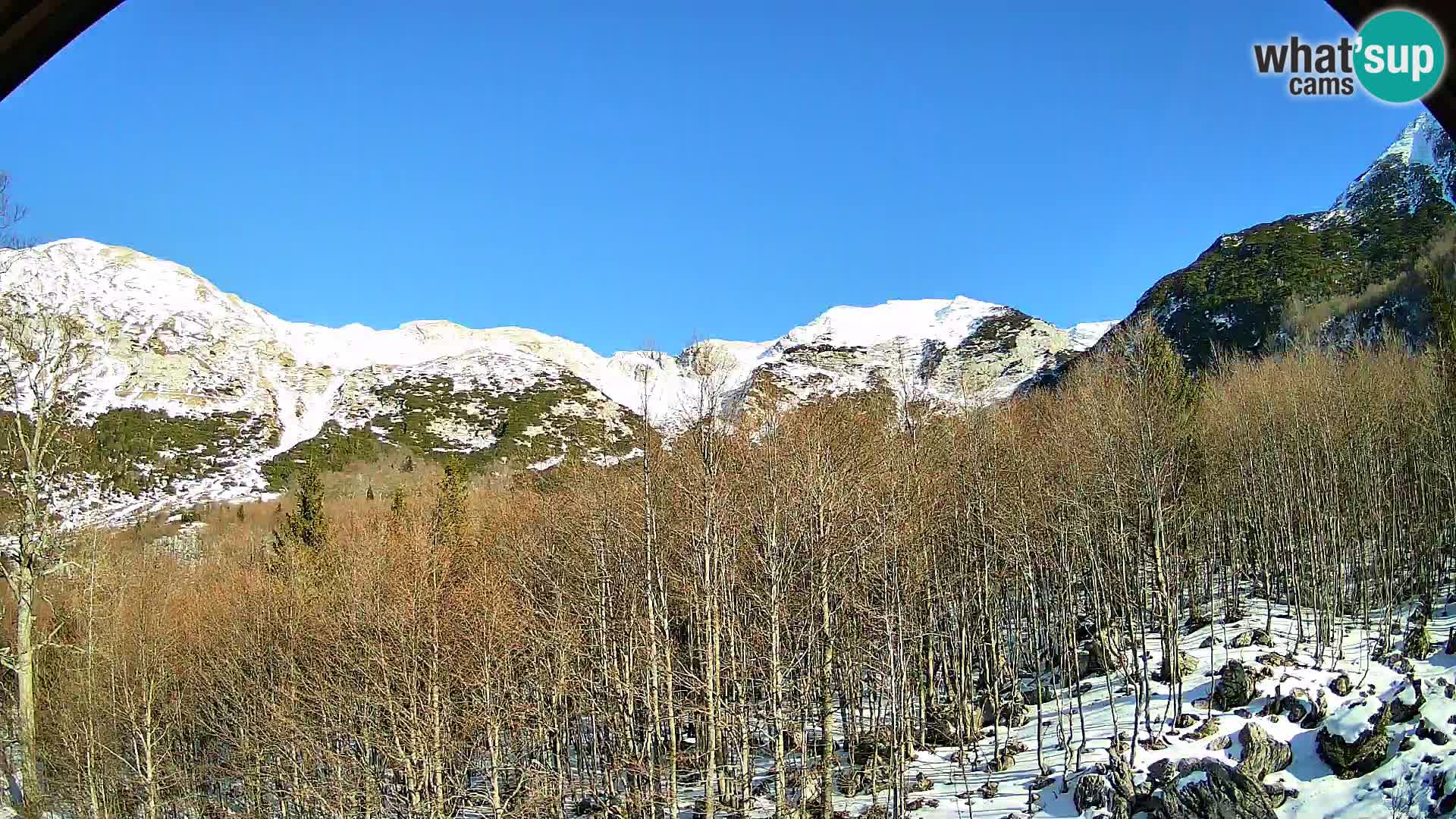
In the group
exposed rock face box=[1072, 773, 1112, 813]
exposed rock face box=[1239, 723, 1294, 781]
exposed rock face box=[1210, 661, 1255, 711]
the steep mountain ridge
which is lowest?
exposed rock face box=[1072, 773, 1112, 813]

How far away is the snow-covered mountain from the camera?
109 meters

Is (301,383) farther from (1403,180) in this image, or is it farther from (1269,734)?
(1403,180)

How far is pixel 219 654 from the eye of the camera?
85.0 feet

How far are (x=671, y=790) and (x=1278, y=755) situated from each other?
44.3 feet

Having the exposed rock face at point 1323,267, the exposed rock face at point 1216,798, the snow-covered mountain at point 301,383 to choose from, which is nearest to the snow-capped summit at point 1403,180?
the exposed rock face at point 1323,267

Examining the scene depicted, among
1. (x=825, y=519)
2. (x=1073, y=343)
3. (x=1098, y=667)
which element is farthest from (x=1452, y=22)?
(x=1073, y=343)

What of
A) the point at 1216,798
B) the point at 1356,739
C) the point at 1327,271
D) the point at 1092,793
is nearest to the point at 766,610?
the point at 1092,793

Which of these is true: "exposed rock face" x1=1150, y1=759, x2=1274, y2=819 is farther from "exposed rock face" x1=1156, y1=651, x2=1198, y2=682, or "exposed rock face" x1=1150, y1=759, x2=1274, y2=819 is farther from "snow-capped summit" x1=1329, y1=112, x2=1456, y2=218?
"snow-capped summit" x1=1329, y1=112, x2=1456, y2=218

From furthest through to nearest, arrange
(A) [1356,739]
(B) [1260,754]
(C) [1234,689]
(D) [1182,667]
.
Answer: (D) [1182,667], (C) [1234,689], (B) [1260,754], (A) [1356,739]

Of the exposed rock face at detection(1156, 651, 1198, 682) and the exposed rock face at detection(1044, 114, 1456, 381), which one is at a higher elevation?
the exposed rock face at detection(1044, 114, 1456, 381)

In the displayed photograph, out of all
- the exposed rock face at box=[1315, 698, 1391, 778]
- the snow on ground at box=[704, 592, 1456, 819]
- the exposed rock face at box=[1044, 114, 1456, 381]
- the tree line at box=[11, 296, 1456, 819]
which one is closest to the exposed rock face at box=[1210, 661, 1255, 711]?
the snow on ground at box=[704, 592, 1456, 819]

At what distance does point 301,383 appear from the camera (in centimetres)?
15012

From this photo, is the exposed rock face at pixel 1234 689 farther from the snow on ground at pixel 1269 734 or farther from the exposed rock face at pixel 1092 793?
the exposed rock face at pixel 1092 793

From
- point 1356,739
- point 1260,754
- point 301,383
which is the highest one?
point 301,383
